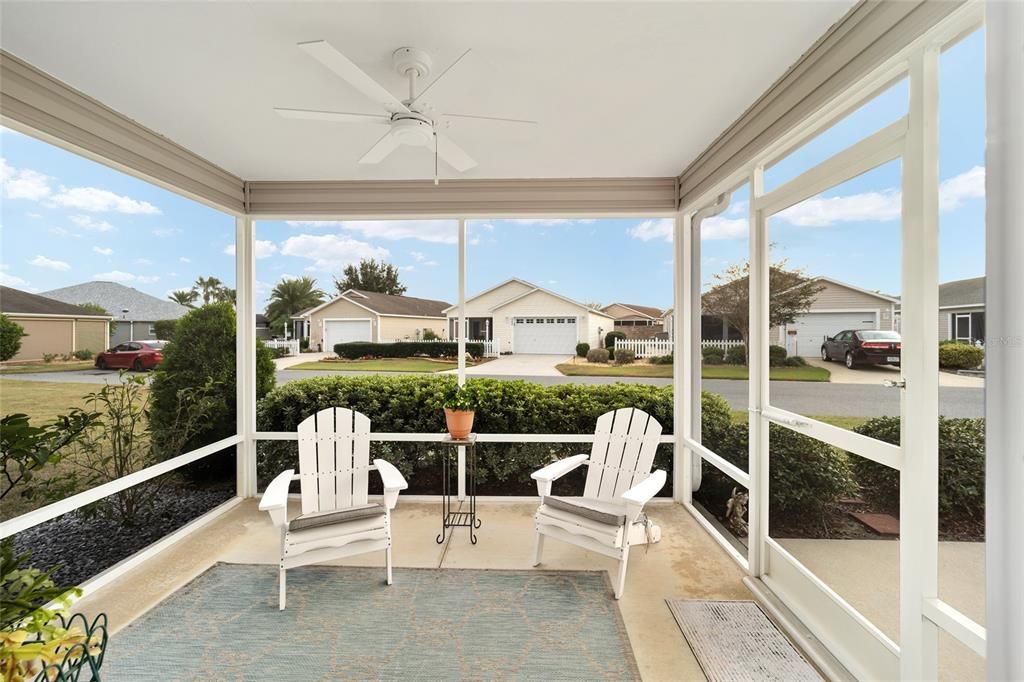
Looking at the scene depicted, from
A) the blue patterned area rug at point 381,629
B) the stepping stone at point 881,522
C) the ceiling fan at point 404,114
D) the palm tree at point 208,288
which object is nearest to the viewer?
the stepping stone at point 881,522

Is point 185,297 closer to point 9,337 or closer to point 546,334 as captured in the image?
point 9,337

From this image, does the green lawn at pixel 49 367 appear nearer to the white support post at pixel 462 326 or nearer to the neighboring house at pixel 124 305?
the neighboring house at pixel 124 305

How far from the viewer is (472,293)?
4023mm

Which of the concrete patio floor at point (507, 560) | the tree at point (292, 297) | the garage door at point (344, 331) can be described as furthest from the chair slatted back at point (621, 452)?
the tree at point (292, 297)

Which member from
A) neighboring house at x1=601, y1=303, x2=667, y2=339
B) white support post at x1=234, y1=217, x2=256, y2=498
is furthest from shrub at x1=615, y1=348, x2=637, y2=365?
white support post at x1=234, y1=217, x2=256, y2=498

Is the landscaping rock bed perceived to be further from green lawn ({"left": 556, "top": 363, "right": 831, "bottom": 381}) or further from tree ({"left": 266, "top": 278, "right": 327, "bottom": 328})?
green lawn ({"left": 556, "top": 363, "right": 831, "bottom": 381})

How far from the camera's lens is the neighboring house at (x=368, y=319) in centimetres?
402

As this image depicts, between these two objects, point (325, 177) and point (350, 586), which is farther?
point (325, 177)

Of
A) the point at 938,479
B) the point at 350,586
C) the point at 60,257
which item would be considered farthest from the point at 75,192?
the point at 938,479

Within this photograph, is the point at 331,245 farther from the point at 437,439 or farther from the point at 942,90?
the point at 942,90

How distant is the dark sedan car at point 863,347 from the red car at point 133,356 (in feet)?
13.0

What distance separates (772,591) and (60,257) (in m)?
4.18

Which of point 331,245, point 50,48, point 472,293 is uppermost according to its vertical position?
point 50,48

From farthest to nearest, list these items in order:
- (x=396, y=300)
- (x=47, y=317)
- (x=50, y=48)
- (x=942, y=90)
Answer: (x=396, y=300), (x=47, y=317), (x=50, y=48), (x=942, y=90)
